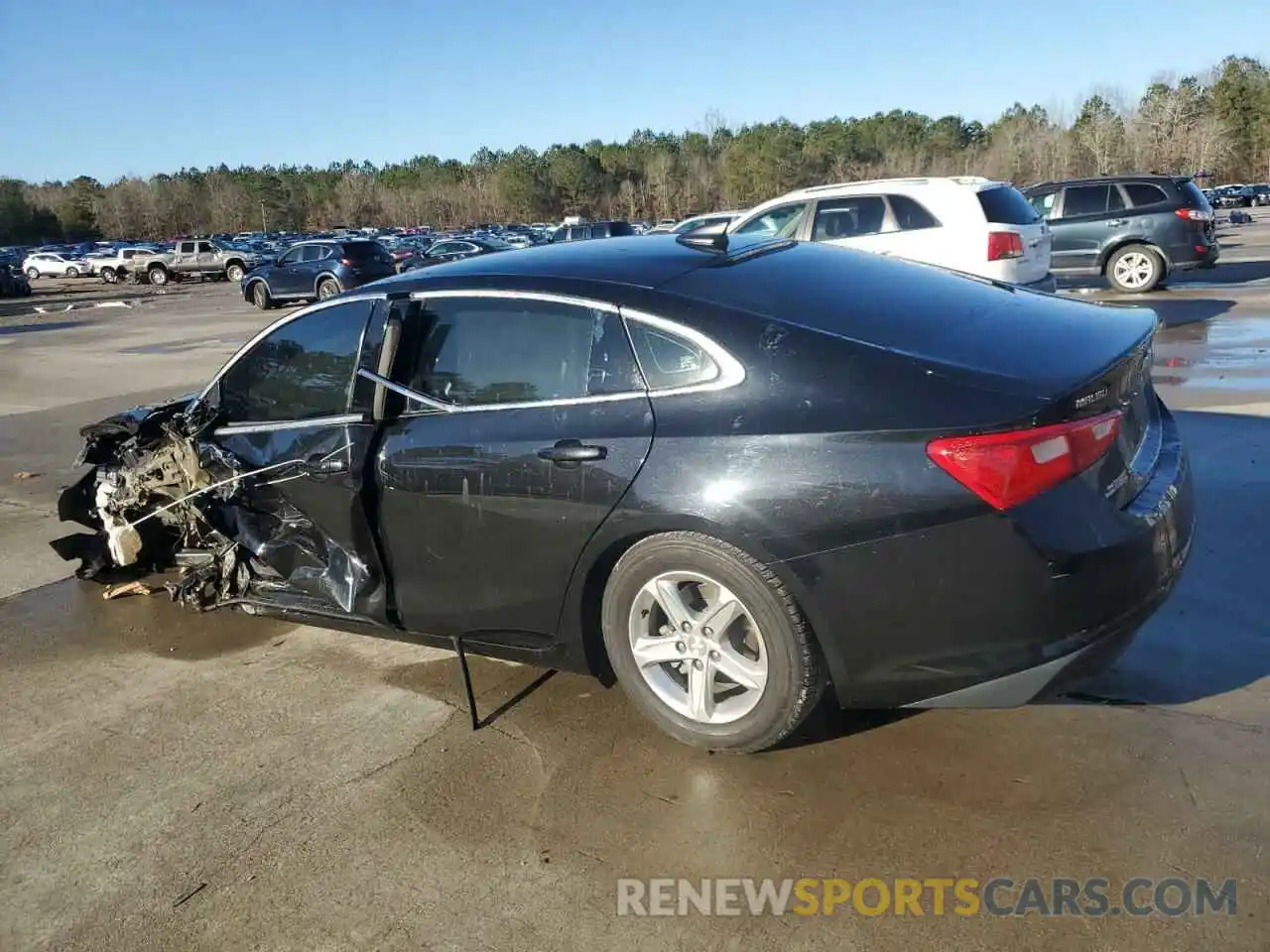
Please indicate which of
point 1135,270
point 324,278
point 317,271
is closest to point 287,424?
point 1135,270

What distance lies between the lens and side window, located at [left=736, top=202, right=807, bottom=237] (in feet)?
39.4

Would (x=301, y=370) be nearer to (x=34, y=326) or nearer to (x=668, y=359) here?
(x=668, y=359)

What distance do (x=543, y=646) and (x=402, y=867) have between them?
0.91m

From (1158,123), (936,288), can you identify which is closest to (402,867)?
(936,288)

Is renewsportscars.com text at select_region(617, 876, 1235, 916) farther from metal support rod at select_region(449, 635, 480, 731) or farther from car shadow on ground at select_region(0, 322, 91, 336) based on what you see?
car shadow on ground at select_region(0, 322, 91, 336)

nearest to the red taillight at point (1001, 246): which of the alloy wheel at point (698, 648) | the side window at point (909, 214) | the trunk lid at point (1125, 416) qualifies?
the side window at point (909, 214)

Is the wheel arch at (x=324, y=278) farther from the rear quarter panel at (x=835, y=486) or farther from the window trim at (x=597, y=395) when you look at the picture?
the rear quarter panel at (x=835, y=486)

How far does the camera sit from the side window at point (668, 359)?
3.27 meters

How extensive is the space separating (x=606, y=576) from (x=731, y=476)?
0.64 meters

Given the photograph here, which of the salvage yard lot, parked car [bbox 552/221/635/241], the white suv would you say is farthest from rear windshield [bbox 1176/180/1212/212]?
parked car [bbox 552/221/635/241]

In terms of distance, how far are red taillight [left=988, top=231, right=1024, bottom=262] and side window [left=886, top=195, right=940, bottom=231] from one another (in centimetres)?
67

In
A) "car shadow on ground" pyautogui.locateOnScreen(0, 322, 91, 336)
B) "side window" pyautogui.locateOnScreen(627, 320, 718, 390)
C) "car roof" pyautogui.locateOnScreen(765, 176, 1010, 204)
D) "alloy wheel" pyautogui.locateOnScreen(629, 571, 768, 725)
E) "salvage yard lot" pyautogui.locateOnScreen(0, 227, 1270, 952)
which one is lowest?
"salvage yard lot" pyautogui.locateOnScreen(0, 227, 1270, 952)

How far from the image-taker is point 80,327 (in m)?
23.7

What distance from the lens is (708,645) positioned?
3262mm
